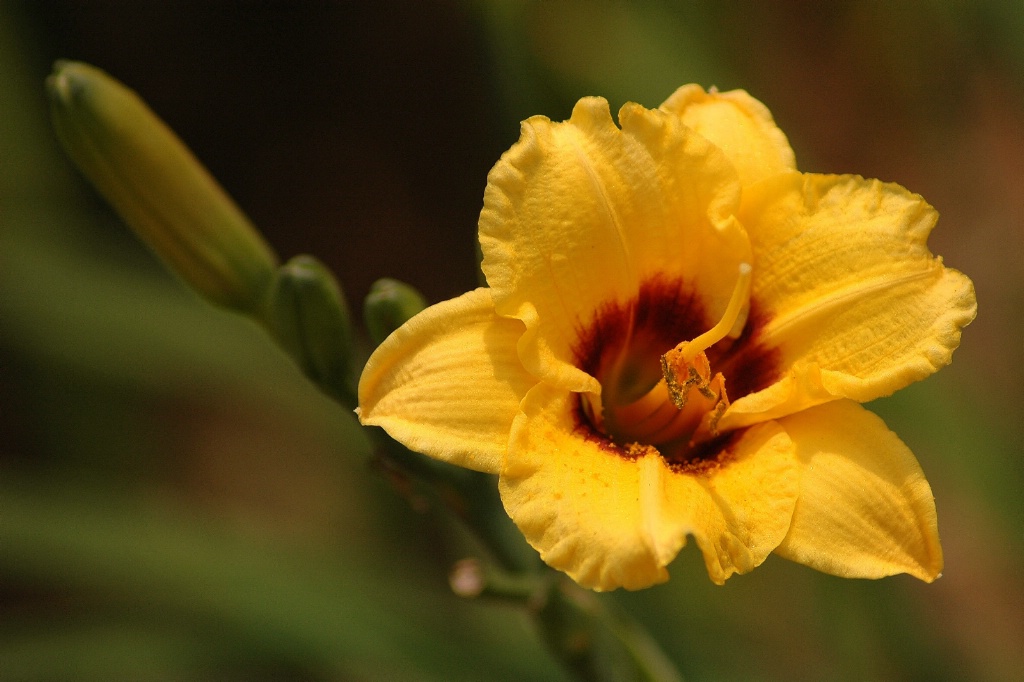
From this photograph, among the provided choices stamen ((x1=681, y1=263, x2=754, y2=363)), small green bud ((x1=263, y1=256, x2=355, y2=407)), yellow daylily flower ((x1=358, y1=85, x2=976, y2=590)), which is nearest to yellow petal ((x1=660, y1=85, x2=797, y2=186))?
yellow daylily flower ((x1=358, y1=85, x2=976, y2=590))

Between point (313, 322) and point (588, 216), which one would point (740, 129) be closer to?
point (588, 216)

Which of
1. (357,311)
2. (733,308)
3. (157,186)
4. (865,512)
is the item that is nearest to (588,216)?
(733,308)

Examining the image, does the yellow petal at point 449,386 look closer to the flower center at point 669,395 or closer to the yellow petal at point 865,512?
the flower center at point 669,395

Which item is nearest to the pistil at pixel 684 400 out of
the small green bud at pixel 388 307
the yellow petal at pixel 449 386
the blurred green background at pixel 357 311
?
the yellow petal at pixel 449 386

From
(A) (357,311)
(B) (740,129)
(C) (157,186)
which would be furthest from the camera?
(A) (357,311)

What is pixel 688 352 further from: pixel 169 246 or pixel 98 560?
pixel 98 560

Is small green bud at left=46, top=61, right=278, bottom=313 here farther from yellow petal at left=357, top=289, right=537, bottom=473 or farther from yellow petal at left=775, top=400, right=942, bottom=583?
yellow petal at left=775, top=400, right=942, bottom=583

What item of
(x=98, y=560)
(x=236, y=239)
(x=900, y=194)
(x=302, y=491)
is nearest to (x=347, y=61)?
(x=302, y=491)
